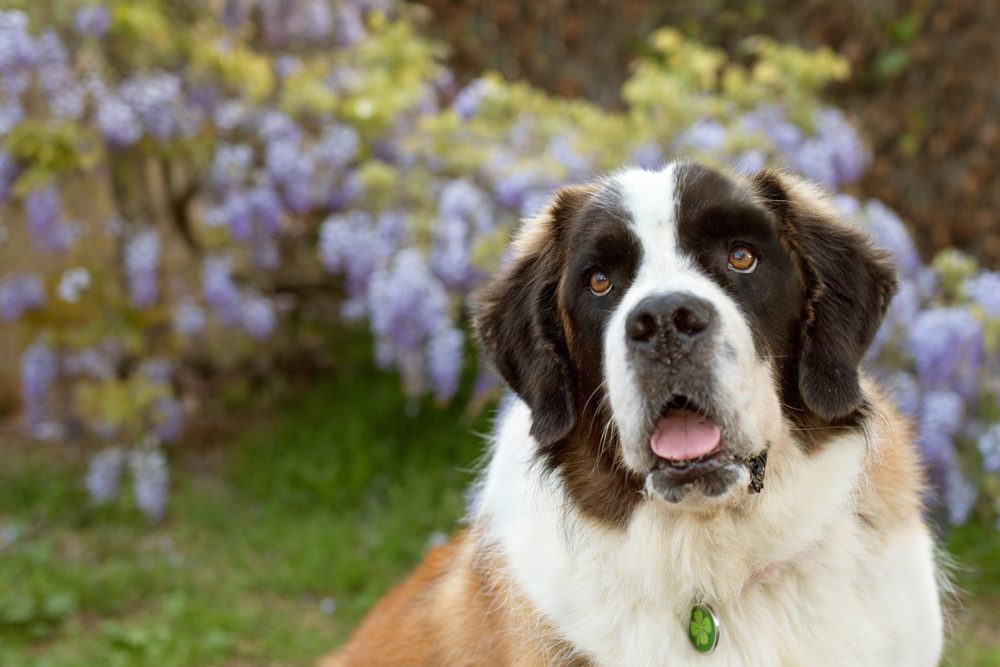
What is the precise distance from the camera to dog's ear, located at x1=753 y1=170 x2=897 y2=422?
2.35m

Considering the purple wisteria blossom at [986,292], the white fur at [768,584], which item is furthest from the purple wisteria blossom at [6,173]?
the purple wisteria blossom at [986,292]

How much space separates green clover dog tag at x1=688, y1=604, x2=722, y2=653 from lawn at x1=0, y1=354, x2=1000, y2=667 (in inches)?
60.4

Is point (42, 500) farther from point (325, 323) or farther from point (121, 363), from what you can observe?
point (325, 323)

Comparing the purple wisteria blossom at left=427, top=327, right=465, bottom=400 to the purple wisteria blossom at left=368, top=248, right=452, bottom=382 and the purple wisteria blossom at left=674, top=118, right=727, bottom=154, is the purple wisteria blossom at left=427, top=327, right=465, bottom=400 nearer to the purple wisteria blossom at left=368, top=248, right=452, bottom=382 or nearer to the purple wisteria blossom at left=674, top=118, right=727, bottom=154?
the purple wisteria blossom at left=368, top=248, right=452, bottom=382

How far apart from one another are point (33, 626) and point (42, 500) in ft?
3.38

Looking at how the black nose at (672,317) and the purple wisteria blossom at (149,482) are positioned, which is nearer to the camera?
the black nose at (672,317)

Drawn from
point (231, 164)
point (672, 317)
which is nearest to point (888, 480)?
point (672, 317)

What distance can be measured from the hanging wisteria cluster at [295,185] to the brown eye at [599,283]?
2.36 m

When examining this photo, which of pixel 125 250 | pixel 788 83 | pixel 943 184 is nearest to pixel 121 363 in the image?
pixel 125 250

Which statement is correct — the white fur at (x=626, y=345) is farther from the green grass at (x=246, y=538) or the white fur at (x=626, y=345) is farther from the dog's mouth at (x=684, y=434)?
the green grass at (x=246, y=538)

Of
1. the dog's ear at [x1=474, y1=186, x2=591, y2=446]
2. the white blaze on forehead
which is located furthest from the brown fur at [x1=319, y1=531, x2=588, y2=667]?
the white blaze on forehead

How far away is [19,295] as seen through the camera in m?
5.29

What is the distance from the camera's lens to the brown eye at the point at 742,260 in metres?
2.33

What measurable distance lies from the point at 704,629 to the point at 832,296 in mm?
750
